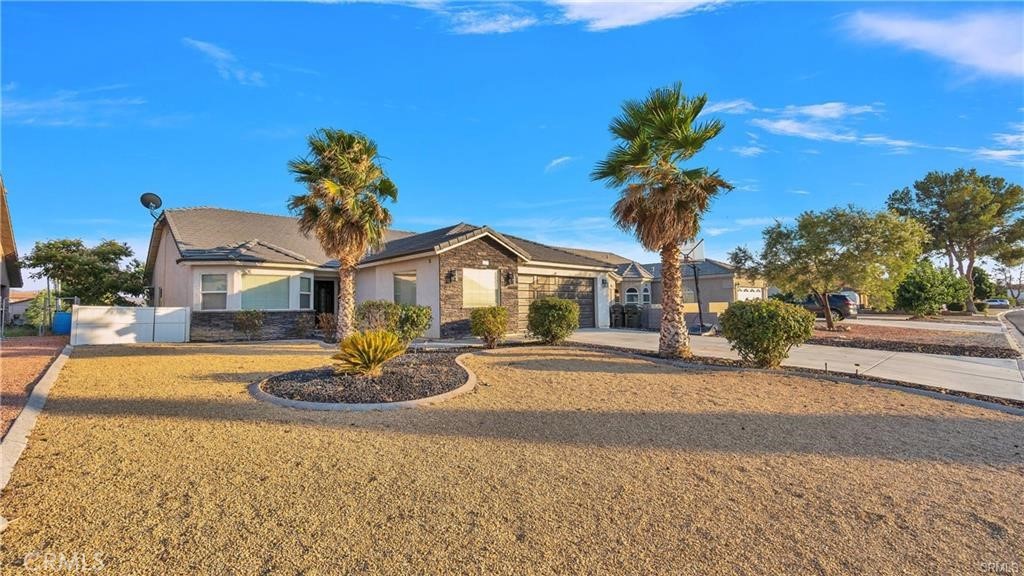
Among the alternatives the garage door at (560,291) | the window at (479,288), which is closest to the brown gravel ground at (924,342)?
the garage door at (560,291)

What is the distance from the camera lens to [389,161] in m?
13.7

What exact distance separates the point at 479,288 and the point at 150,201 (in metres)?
16.1

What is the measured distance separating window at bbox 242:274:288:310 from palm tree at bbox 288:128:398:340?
4.89m

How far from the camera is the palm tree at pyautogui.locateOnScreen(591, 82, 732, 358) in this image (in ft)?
32.8

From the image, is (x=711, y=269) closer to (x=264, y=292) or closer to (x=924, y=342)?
(x=924, y=342)

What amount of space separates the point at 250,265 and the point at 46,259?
39.7ft

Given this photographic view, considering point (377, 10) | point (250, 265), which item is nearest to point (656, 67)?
point (377, 10)

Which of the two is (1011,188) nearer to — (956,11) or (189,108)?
(956,11)

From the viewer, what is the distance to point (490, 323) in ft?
40.1

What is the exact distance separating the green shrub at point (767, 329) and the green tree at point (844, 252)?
841 cm

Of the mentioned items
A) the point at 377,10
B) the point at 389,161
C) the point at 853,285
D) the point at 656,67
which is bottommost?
the point at 853,285

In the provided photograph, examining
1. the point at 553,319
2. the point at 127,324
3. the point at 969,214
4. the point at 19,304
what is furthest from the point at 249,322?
the point at 969,214

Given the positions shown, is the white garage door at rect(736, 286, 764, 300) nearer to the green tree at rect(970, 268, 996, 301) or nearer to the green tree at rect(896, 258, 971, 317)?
the green tree at rect(896, 258, 971, 317)

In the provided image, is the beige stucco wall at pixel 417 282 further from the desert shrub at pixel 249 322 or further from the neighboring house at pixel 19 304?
the neighboring house at pixel 19 304
